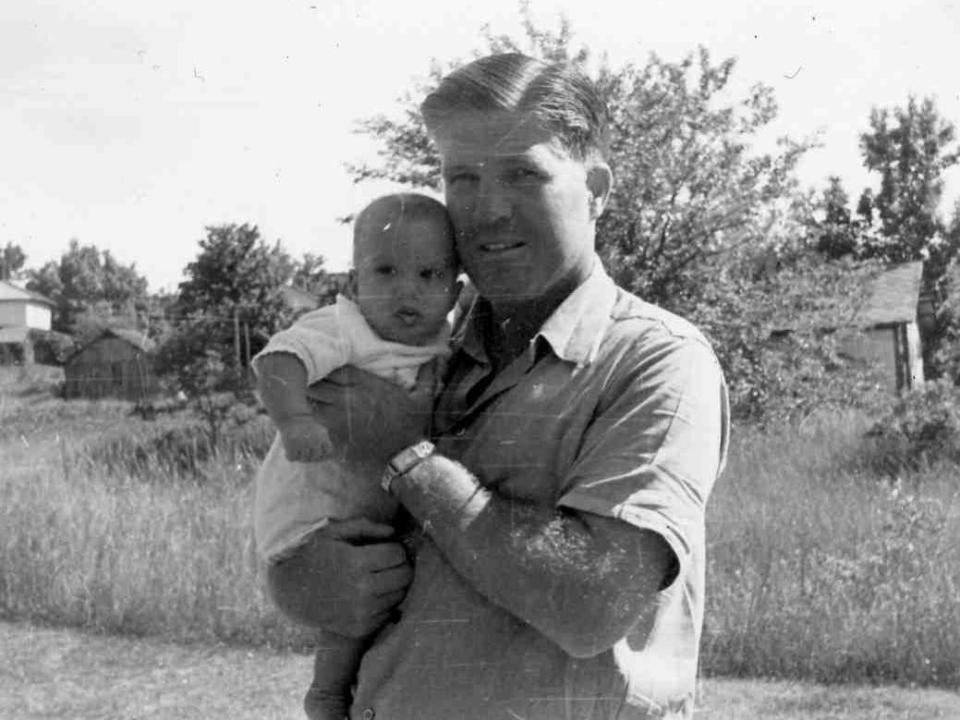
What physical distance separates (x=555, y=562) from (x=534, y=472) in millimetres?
200

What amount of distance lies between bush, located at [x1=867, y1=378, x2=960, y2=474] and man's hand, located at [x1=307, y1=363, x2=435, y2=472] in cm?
1031

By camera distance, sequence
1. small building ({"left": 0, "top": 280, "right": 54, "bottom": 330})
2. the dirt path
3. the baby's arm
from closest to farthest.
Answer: the baby's arm → the dirt path → small building ({"left": 0, "top": 280, "right": 54, "bottom": 330})

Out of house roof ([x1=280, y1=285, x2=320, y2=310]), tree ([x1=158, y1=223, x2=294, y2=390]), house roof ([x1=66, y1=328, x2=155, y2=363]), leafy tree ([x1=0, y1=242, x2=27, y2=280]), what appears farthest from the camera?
leafy tree ([x1=0, y1=242, x2=27, y2=280])

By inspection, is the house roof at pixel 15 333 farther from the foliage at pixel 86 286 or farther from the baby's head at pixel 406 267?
the baby's head at pixel 406 267

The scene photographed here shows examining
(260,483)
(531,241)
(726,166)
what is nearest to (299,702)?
(260,483)

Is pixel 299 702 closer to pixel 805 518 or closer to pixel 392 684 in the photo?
pixel 805 518

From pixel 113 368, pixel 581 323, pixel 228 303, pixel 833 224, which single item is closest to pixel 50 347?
pixel 113 368

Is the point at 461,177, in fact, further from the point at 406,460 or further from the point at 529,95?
the point at 406,460

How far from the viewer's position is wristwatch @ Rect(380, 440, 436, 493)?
6.20 feet

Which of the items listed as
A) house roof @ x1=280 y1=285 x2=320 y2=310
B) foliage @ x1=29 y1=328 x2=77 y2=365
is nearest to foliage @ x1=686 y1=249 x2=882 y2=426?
house roof @ x1=280 y1=285 x2=320 y2=310

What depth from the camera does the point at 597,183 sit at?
213cm

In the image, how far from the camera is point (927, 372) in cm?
3438

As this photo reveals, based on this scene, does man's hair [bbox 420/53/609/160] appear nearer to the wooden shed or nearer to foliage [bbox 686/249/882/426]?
foliage [bbox 686/249/882/426]

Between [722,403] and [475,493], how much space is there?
41cm
